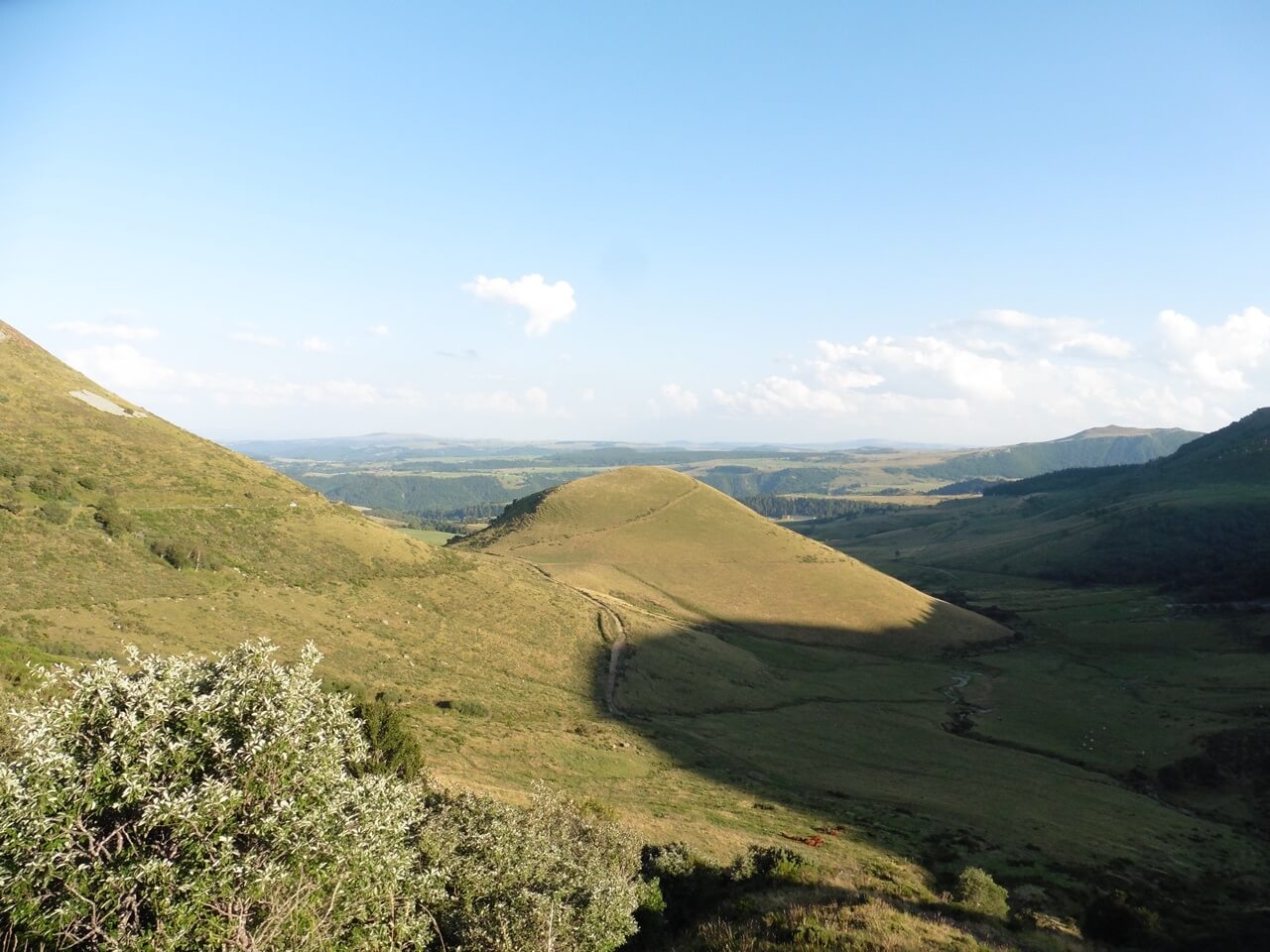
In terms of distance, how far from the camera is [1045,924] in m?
28.3

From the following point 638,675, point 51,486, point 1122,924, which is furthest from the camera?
point 638,675

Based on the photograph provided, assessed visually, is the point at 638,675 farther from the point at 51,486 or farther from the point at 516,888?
the point at 51,486

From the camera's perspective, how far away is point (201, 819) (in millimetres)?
12547

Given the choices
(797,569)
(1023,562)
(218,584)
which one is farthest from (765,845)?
(1023,562)

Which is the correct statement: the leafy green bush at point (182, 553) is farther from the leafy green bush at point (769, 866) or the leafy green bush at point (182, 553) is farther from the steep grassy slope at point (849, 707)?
the leafy green bush at point (769, 866)

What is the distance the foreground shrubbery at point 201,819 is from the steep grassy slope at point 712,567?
90.0m

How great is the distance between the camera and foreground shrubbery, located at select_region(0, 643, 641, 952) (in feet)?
40.0

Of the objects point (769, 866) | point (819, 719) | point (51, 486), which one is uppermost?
point (51, 486)

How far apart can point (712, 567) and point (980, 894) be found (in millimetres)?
99241

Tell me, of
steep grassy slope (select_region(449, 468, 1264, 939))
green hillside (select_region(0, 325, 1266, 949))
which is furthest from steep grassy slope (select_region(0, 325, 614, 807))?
steep grassy slope (select_region(449, 468, 1264, 939))

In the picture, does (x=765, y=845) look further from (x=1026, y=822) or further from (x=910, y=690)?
(x=910, y=690)

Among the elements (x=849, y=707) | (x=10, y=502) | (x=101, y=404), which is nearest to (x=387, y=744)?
(x=10, y=502)

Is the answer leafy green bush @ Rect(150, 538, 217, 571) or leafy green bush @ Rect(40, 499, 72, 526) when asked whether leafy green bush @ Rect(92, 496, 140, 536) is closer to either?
leafy green bush @ Rect(40, 499, 72, 526)

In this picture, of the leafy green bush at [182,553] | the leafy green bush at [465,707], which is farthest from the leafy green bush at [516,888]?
A: the leafy green bush at [182,553]
